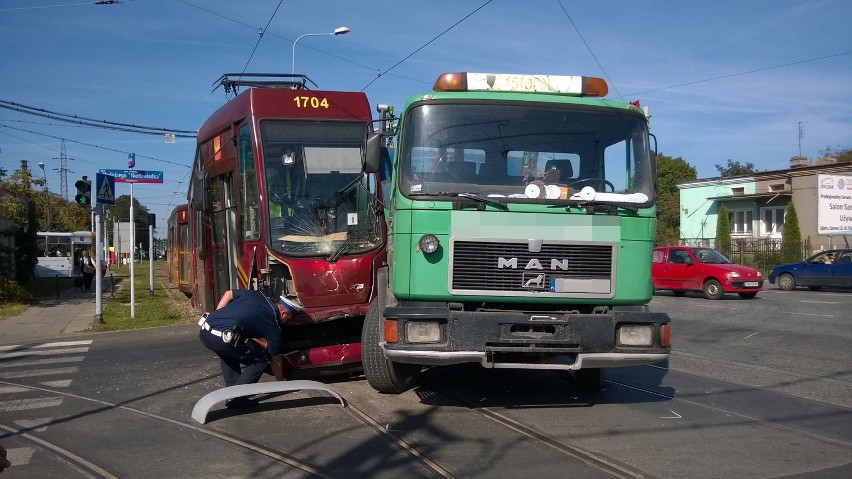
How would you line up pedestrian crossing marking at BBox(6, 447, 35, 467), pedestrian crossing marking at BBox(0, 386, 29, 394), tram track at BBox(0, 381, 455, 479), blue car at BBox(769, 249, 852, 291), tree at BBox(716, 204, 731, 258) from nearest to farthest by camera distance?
tram track at BBox(0, 381, 455, 479), pedestrian crossing marking at BBox(6, 447, 35, 467), pedestrian crossing marking at BBox(0, 386, 29, 394), blue car at BBox(769, 249, 852, 291), tree at BBox(716, 204, 731, 258)

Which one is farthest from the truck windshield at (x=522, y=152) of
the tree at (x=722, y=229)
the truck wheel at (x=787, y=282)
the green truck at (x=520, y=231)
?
the tree at (x=722, y=229)

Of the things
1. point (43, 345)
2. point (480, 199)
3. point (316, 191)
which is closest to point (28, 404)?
point (316, 191)

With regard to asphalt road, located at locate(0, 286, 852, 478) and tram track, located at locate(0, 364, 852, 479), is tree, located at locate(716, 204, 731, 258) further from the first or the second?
tram track, located at locate(0, 364, 852, 479)

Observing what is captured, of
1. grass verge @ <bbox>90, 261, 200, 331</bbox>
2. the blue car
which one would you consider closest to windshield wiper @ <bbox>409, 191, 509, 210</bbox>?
grass verge @ <bbox>90, 261, 200, 331</bbox>

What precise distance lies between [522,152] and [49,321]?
47.1 ft

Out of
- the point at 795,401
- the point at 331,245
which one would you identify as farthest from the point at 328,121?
the point at 795,401

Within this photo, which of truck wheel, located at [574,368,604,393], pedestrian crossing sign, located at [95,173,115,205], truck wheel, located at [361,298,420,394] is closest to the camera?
truck wheel, located at [361,298,420,394]

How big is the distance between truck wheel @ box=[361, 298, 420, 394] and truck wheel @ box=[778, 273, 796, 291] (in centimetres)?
2141

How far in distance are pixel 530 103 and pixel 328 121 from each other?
3435 millimetres

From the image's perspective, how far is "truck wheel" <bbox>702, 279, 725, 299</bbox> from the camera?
69.2 feet

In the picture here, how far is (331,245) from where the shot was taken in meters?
9.13

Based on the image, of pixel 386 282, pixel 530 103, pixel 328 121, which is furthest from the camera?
pixel 328 121

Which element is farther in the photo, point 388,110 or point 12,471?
point 388,110

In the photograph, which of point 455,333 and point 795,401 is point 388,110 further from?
point 795,401
